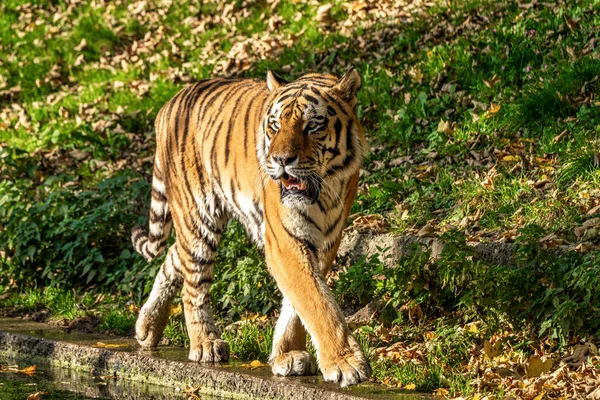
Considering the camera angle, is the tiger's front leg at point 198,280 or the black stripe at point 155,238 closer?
the tiger's front leg at point 198,280

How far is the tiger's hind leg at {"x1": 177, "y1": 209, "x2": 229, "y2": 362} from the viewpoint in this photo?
607 cm

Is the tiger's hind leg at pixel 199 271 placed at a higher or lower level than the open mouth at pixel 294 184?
lower

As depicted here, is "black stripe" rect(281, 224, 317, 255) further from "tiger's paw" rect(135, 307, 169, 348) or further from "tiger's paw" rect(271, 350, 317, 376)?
"tiger's paw" rect(135, 307, 169, 348)

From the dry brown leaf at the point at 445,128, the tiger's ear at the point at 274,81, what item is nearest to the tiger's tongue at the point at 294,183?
the tiger's ear at the point at 274,81

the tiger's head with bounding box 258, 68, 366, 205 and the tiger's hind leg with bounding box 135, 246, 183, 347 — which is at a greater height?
the tiger's head with bounding box 258, 68, 366, 205

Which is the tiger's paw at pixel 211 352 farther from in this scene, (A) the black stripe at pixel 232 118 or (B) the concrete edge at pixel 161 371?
(A) the black stripe at pixel 232 118

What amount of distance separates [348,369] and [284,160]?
105 cm

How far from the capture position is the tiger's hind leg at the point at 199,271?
6.07 meters

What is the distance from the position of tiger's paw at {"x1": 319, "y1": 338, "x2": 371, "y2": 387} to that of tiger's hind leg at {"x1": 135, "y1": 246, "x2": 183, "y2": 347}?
5.67ft

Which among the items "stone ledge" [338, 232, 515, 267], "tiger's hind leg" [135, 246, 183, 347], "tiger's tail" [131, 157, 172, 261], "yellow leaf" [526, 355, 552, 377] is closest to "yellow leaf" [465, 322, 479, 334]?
"stone ledge" [338, 232, 515, 267]

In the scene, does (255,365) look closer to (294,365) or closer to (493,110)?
(294,365)

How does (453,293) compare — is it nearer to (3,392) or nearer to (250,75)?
(3,392)

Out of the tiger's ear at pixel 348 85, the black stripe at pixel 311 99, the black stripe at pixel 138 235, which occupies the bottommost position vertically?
the black stripe at pixel 138 235

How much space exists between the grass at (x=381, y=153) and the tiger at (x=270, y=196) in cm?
44
